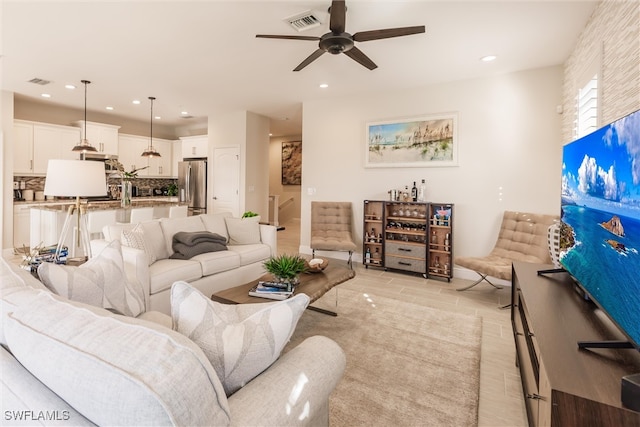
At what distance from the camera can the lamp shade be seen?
8.38 ft

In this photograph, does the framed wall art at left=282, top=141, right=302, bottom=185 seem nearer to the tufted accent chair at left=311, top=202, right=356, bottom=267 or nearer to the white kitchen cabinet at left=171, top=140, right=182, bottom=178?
the white kitchen cabinet at left=171, top=140, right=182, bottom=178

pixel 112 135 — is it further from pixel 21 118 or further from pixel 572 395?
pixel 572 395

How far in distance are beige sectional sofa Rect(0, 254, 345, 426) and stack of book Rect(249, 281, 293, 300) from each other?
4.63ft

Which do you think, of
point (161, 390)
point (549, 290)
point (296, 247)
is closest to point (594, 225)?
point (549, 290)

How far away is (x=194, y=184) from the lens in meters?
7.53

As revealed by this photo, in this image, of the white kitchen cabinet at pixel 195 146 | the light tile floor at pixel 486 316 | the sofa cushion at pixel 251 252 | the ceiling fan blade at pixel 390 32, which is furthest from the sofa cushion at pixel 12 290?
the white kitchen cabinet at pixel 195 146

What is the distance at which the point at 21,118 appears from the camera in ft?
20.0

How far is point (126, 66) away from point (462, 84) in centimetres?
448

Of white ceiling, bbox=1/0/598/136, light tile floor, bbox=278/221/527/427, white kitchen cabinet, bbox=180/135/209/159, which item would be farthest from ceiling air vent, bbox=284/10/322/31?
white kitchen cabinet, bbox=180/135/209/159

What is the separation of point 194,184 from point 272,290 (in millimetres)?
5850

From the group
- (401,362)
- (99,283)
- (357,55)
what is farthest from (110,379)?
(357,55)

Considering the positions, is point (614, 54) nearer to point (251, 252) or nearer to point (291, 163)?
point (251, 252)

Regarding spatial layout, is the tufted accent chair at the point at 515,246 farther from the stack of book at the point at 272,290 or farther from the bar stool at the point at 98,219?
the bar stool at the point at 98,219

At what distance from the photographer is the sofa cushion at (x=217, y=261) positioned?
10.5ft
